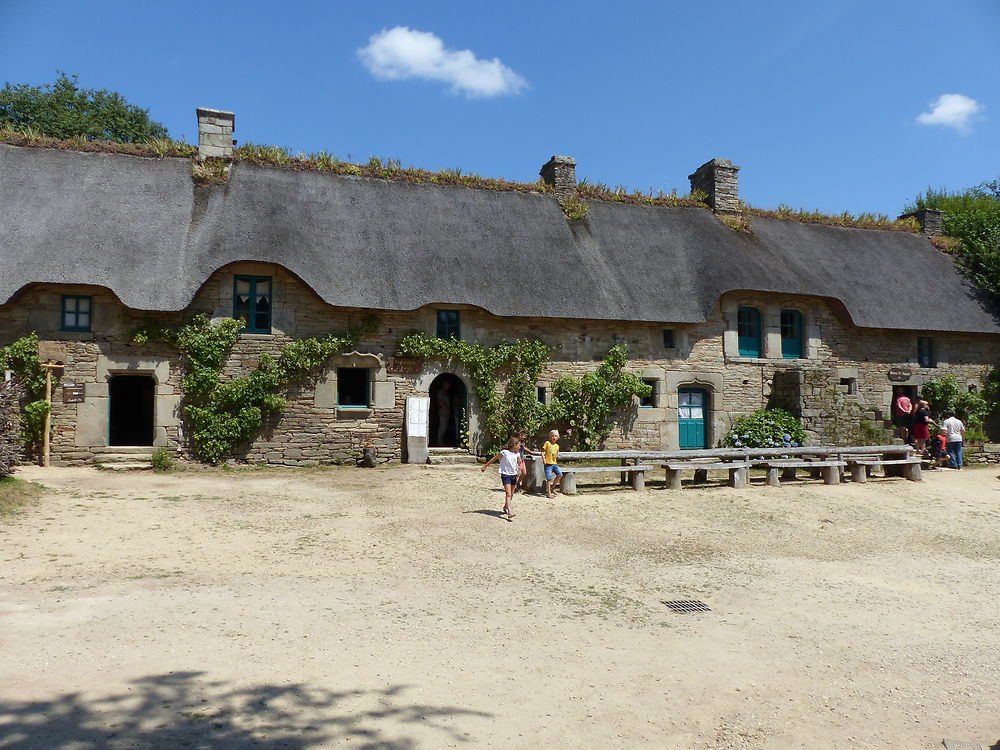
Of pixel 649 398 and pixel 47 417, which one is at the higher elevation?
pixel 649 398

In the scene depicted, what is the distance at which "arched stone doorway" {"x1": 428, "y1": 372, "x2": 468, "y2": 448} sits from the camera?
594 inches

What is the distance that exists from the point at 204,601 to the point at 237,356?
8164 mm

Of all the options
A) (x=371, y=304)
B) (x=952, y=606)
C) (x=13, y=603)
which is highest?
(x=371, y=304)

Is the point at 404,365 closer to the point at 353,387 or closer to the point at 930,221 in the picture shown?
the point at 353,387

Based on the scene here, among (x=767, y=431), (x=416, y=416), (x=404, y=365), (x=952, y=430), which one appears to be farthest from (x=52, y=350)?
(x=952, y=430)

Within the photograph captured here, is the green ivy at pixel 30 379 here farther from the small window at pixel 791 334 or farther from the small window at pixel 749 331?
the small window at pixel 791 334

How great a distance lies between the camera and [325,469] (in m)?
13.0

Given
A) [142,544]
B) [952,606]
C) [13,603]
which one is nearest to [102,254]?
[142,544]

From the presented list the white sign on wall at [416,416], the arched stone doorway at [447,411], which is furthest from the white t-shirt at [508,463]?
the arched stone doorway at [447,411]

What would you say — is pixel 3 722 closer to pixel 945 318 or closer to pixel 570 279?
pixel 570 279

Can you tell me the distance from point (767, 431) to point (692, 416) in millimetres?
1624

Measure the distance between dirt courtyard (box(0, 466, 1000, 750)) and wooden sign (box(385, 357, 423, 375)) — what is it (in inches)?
156

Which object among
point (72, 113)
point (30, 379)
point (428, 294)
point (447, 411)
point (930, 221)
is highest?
point (72, 113)

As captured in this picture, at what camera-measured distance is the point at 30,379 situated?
12.2 metres
